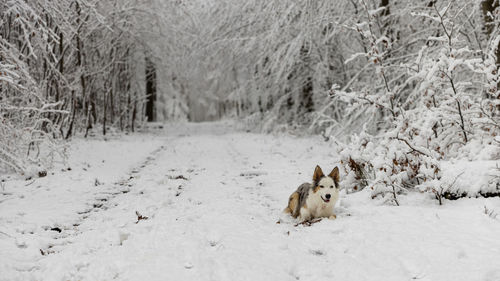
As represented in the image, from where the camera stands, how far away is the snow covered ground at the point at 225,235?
3.31m

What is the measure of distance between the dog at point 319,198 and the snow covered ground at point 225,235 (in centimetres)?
21

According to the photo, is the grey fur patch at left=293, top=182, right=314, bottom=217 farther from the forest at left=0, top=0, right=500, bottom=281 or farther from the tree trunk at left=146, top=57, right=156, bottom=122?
the tree trunk at left=146, top=57, right=156, bottom=122

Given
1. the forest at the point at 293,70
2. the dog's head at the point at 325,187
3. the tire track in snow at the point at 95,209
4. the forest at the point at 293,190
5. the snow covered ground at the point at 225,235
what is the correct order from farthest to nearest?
1. the forest at the point at 293,70
2. the dog's head at the point at 325,187
3. the tire track in snow at the point at 95,209
4. the forest at the point at 293,190
5. the snow covered ground at the point at 225,235

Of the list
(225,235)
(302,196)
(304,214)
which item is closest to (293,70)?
(302,196)

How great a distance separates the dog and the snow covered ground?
0.70ft

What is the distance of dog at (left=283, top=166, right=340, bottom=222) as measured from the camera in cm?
456

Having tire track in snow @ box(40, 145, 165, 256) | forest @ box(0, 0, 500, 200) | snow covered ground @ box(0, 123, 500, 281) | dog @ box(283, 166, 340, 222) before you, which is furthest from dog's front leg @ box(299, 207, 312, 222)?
tire track in snow @ box(40, 145, 165, 256)

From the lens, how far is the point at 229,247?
3.88m

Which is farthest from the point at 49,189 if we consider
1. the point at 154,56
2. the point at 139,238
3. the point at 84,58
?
the point at 154,56

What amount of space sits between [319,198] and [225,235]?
127 centimetres

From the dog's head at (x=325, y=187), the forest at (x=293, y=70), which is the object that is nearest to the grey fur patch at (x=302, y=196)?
the dog's head at (x=325, y=187)

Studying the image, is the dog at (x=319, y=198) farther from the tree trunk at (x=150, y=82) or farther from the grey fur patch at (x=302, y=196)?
the tree trunk at (x=150, y=82)

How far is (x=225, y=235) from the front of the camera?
4.23 metres

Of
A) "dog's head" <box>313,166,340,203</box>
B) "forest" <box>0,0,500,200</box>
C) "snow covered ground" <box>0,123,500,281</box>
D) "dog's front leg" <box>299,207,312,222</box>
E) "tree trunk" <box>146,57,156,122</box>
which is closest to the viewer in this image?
"snow covered ground" <box>0,123,500,281</box>
